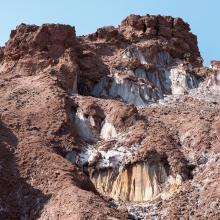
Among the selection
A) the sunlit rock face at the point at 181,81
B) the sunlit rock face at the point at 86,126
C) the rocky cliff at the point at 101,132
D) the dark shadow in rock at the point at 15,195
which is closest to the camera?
the dark shadow in rock at the point at 15,195

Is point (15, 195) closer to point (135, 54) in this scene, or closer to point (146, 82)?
point (146, 82)

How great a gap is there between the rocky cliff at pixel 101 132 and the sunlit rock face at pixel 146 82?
105mm

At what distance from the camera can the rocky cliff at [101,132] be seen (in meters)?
26.8

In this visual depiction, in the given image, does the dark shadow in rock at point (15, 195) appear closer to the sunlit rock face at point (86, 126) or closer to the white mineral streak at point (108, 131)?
the sunlit rock face at point (86, 126)

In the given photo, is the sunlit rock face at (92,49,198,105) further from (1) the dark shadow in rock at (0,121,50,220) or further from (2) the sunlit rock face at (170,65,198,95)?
(1) the dark shadow in rock at (0,121,50,220)

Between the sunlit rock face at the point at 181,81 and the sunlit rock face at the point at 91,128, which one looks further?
the sunlit rock face at the point at 181,81

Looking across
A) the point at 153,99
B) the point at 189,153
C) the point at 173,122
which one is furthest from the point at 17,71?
the point at 189,153

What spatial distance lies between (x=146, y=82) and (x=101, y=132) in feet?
45.7

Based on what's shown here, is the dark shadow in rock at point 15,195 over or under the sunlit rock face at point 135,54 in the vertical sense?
under

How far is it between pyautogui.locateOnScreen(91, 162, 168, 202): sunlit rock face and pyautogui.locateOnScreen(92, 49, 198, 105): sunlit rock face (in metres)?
14.7

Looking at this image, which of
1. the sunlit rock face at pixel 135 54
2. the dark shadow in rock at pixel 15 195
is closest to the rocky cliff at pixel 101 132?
the dark shadow in rock at pixel 15 195

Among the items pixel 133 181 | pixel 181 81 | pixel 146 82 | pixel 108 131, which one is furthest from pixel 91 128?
pixel 181 81

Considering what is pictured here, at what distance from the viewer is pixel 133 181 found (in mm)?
30797

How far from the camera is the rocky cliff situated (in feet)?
87.8
